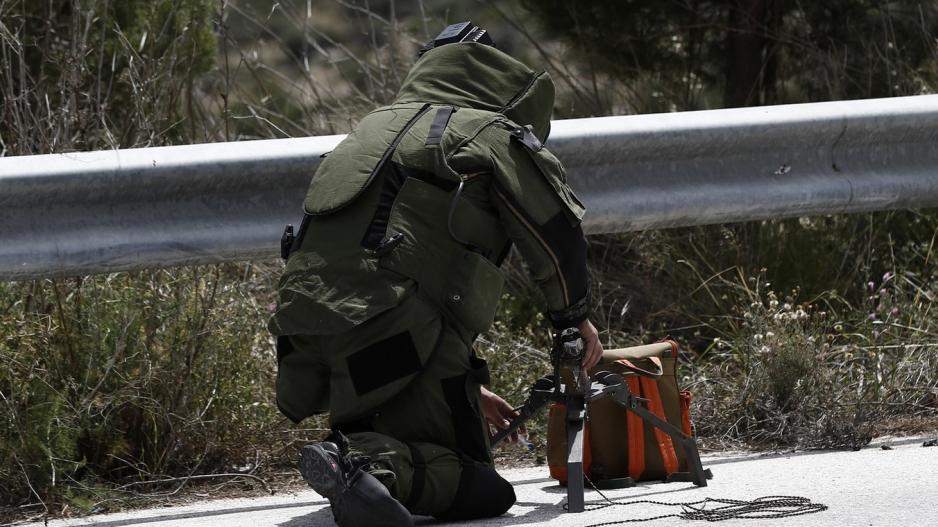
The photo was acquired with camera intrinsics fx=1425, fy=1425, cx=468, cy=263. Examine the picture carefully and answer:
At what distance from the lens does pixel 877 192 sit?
4938 millimetres

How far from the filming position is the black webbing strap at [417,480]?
11.9ft

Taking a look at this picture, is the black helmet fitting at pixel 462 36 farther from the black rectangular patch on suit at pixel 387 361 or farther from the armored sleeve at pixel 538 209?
the black rectangular patch on suit at pixel 387 361

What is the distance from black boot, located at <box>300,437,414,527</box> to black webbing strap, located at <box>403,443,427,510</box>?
0.50 ft

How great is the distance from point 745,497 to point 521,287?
225 cm

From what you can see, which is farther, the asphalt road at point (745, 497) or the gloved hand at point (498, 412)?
the gloved hand at point (498, 412)

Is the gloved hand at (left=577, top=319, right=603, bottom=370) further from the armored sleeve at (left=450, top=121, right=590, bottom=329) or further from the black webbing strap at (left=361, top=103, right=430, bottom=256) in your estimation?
the black webbing strap at (left=361, top=103, right=430, bottom=256)

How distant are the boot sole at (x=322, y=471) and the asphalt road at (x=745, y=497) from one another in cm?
31

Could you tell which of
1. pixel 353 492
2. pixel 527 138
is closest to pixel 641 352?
pixel 527 138

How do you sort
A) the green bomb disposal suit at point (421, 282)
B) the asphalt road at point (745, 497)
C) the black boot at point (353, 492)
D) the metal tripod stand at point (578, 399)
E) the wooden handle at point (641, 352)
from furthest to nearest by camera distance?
1. the wooden handle at point (641, 352)
2. the metal tripod stand at point (578, 399)
3. the green bomb disposal suit at point (421, 282)
4. the asphalt road at point (745, 497)
5. the black boot at point (353, 492)

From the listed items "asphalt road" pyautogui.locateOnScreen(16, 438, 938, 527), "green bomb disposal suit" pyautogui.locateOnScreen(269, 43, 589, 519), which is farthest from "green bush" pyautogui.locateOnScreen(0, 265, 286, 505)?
"green bomb disposal suit" pyautogui.locateOnScreen(269, 43, 589, 519)

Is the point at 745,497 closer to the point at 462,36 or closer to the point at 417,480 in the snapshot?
the point at 417,480

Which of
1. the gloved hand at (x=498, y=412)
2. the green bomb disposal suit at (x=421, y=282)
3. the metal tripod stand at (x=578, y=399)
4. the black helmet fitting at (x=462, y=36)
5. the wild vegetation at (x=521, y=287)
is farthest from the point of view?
the wild vegetation at (x=521, y=287)

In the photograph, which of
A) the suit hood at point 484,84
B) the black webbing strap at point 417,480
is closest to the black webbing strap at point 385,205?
the suit hood at point 484,84

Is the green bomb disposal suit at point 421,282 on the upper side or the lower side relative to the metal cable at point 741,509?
upper
